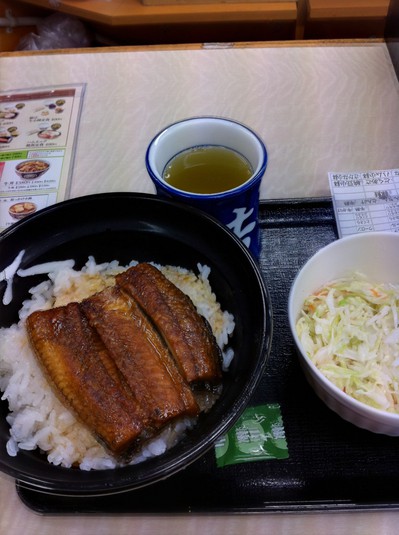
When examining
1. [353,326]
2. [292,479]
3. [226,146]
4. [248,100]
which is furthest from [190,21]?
[292,479]

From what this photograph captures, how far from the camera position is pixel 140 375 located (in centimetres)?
107

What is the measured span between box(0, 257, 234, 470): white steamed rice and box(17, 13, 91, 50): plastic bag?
2150 mm

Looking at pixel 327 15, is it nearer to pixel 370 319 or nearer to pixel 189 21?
pixel 189 21

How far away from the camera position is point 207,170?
1402 millimetres

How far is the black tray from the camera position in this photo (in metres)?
1.05

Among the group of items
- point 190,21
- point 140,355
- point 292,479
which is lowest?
point 292,479

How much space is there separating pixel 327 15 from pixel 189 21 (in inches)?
31.6

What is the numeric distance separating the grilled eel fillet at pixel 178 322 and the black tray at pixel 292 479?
8.1 inches

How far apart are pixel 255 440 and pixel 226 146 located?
825 millimetres

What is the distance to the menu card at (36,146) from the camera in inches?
71.3

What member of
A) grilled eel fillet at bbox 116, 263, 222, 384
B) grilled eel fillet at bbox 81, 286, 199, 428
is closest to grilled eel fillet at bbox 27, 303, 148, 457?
grilled eel fillet at bbox 81, 286, 199, 428

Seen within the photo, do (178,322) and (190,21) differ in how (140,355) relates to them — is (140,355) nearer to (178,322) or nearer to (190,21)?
(178,322)

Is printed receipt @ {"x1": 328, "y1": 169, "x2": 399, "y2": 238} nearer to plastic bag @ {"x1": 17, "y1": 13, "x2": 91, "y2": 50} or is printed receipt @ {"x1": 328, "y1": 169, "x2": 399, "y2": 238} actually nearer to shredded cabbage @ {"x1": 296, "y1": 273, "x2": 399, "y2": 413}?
shredded cabbage @ {"x1": 296, "y1": 273, "x2": 399, "y2": 413}

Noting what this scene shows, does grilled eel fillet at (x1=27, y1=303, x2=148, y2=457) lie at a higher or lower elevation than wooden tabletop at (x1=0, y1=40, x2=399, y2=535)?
lower
